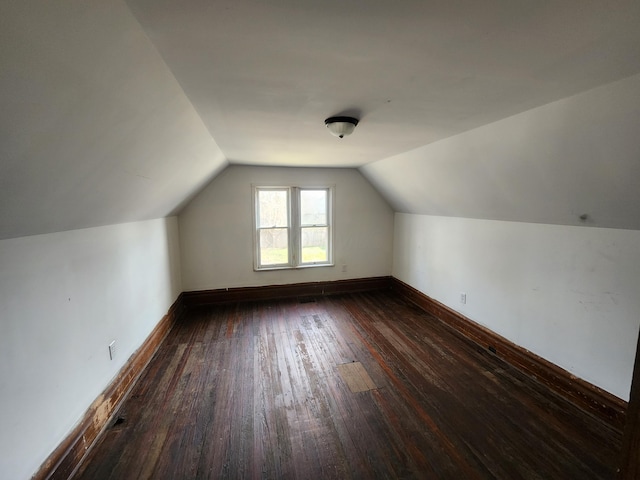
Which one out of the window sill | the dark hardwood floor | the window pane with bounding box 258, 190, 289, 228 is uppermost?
the window pane with bounding box 258, 190, 289, 228

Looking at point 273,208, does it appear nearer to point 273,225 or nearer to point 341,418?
point 273,225

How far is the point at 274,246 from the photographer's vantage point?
4480 millimetres

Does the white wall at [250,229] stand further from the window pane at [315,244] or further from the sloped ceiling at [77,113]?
the sloped ceiling at [77,113]

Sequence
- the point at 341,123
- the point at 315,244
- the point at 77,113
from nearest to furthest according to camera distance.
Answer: the point at 77,113 → the point at 341,123 → the point at 315,244

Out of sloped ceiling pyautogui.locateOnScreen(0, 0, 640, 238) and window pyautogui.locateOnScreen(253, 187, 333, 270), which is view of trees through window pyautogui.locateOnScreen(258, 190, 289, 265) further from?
sloped ceiling pyautogui.locateOnScreen(0, 0, 640, 238)

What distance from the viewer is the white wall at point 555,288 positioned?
1924mm

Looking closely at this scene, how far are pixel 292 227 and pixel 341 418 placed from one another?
2948mm

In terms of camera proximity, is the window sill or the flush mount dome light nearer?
the flush mount dome light

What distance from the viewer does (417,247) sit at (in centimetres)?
427

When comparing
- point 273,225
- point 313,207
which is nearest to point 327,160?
point 313,207

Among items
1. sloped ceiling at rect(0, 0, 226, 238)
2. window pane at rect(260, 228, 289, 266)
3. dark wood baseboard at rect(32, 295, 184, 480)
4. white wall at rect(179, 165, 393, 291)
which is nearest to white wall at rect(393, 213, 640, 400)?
white wall at rect(179, 165, 393, 291)

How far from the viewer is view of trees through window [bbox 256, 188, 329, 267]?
4.39m

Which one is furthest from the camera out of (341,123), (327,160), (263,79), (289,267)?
(289,267)

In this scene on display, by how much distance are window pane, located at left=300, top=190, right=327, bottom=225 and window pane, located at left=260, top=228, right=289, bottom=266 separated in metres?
0.41
